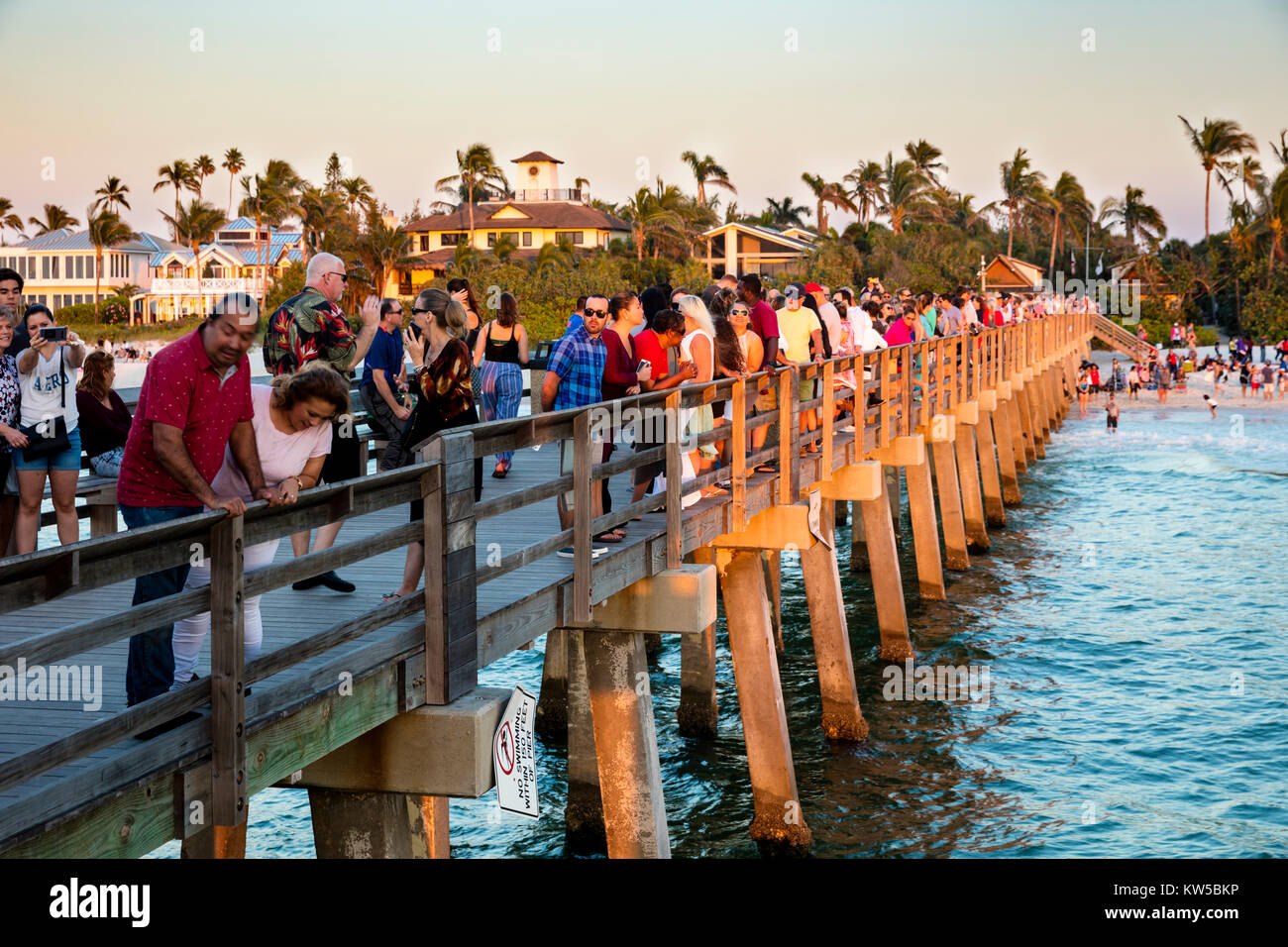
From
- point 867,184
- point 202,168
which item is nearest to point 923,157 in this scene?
point 867,184

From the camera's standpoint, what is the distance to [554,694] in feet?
46.9

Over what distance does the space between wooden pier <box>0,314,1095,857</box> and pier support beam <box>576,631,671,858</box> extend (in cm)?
1

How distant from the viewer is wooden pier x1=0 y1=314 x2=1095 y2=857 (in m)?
4.12

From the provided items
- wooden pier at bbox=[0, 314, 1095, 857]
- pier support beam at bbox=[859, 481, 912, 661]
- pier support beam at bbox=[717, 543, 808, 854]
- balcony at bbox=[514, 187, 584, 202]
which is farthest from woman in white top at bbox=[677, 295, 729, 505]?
balcony at bbox=[514, 187, 584, 202]

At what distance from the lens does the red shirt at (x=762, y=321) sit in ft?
38.2

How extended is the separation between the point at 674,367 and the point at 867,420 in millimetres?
6938

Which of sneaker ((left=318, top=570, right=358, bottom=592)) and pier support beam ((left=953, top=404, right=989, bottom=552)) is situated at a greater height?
sneaker ((left=318, top=570, right=358, bottom=592))

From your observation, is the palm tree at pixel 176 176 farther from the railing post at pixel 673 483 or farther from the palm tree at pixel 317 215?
the railing post at pixel 673 483

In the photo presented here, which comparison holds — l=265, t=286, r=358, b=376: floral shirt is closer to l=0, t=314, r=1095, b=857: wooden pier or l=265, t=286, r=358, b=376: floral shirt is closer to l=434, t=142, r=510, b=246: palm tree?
l=0, t=314, r=1095, b=857: wooden pier

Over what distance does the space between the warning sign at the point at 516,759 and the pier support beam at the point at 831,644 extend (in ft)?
23.5

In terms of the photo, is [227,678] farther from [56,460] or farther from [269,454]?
[56,460]
